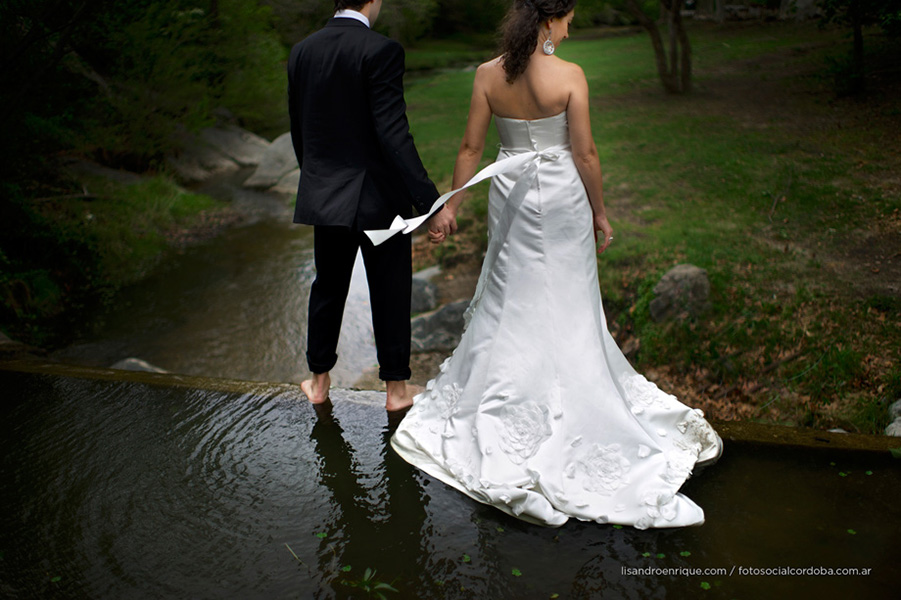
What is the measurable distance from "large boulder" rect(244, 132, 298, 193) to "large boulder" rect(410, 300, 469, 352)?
6.78 meters

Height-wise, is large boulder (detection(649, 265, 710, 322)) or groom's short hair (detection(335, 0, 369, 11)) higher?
groom's short hair (detection(335, 0, 369, 11))

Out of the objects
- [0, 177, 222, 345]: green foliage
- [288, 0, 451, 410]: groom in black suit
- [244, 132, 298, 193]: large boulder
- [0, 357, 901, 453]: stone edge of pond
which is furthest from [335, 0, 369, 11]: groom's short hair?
[244, 132, 298, 193]: large boulder

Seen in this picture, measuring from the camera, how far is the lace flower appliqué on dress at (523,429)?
8.51ft

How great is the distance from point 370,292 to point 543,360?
0.85 meters

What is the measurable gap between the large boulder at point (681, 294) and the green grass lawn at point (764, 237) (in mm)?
84

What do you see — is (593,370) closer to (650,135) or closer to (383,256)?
(383,256)

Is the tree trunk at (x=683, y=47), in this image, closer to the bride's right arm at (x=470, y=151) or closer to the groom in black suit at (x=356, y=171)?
the bride's right arm at (x=470, y=151)

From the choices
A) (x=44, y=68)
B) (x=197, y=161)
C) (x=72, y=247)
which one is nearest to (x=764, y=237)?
(x=44, y=68)

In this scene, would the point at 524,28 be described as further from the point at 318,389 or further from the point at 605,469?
the point at 318,389

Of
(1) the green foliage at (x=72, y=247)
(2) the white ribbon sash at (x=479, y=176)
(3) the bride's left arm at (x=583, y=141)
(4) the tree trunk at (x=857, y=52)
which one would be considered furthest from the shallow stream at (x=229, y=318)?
(4) the tree trunk at (x=857, y=52)

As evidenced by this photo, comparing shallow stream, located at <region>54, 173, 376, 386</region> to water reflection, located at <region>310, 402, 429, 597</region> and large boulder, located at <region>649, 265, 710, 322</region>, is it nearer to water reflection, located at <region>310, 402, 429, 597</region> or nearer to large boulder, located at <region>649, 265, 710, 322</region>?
large boulder, located at <region>649, 265, 710, 322</region>

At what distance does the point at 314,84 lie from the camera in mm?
2779

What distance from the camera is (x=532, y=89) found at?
269 cm

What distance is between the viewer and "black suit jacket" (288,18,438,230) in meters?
2.71
